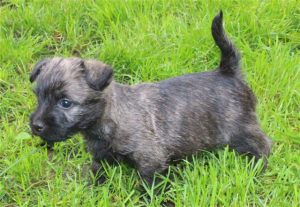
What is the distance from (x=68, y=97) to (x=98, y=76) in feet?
0.73

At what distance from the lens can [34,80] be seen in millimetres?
3498

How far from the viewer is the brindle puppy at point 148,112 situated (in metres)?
3.29

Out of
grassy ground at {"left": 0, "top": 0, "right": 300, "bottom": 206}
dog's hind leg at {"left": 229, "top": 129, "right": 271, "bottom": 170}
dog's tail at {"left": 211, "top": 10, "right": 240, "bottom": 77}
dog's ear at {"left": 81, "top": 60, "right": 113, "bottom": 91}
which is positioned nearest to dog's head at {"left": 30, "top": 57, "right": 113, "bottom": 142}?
dog's ear at {"left": 81, "top": 60, "right": 113, "bottom": 91}

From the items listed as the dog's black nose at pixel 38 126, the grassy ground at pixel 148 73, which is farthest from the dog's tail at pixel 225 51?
the dog's black nose at pixel 38 126

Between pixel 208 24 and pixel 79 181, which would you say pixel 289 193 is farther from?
pixel 208 24

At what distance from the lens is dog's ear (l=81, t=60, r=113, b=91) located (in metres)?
3.32

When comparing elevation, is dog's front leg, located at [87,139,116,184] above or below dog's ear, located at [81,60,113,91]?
below

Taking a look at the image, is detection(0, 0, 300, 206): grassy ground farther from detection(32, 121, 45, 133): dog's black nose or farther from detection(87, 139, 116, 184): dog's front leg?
detection(32, 121, 45, 133): dog's black nose

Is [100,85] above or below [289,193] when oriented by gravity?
above

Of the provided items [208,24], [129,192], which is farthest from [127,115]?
[208,24]

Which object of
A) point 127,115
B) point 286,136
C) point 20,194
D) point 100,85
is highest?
point 100,85

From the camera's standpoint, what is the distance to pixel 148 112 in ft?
11.9

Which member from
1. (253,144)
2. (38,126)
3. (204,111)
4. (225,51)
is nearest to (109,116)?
(38,126)

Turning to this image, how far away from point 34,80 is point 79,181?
0.79 meters
